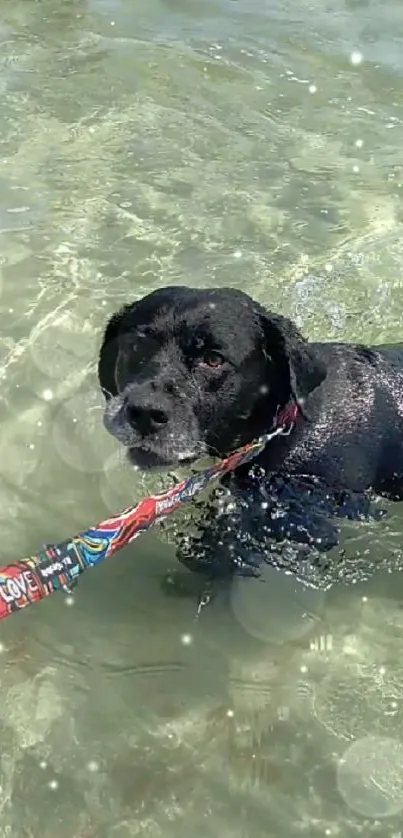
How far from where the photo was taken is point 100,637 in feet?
14.2

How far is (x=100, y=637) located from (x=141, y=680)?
321mm

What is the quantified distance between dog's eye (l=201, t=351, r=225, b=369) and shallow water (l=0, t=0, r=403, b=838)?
45.6 inches

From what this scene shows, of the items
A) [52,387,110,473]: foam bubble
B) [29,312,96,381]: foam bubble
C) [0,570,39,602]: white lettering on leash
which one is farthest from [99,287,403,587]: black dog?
[29,312,96,381]: foam bubble

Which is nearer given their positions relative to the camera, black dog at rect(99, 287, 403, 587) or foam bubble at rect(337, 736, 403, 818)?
foam bubble at rect(337, 736, 403, 818)

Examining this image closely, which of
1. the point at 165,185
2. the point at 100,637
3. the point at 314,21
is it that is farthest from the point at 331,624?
the point at 314,21

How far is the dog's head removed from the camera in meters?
4.02

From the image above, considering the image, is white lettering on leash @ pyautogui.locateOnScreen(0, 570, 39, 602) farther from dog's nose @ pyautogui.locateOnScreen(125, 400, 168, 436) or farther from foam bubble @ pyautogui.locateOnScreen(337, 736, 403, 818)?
foam bubble @ pyautogui.locateOnScreen(337, 736, 403, 818)

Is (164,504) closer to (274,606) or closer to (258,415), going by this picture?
(258,415)

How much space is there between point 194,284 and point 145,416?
2838 millimetres

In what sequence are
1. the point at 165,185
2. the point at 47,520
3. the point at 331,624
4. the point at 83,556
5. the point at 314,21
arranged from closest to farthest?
1. the point at 83,556
2. the point at 331,624
3. the point at 47,520
4. the point at 165,185
5. the point at 314,21

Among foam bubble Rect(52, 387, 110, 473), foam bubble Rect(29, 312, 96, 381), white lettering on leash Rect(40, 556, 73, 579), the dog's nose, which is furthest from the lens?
foam bubble Rect(29, 312, 96, 381)

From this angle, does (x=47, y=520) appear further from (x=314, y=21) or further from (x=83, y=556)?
(x=314, y=21)

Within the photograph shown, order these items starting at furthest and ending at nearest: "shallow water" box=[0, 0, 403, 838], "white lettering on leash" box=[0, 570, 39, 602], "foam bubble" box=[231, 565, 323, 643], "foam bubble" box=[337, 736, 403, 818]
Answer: "foam bubble" box=[231, 565, 323, 643] < "shallow water" box=[0, 0, 403, 838] < "foam bubble" box=[337, 736, 403, 818] < "white lettering on leash" box=[0, 570, 39, 602]

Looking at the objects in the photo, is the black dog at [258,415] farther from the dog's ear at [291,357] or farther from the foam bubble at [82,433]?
the foam bubble at [82,433]
